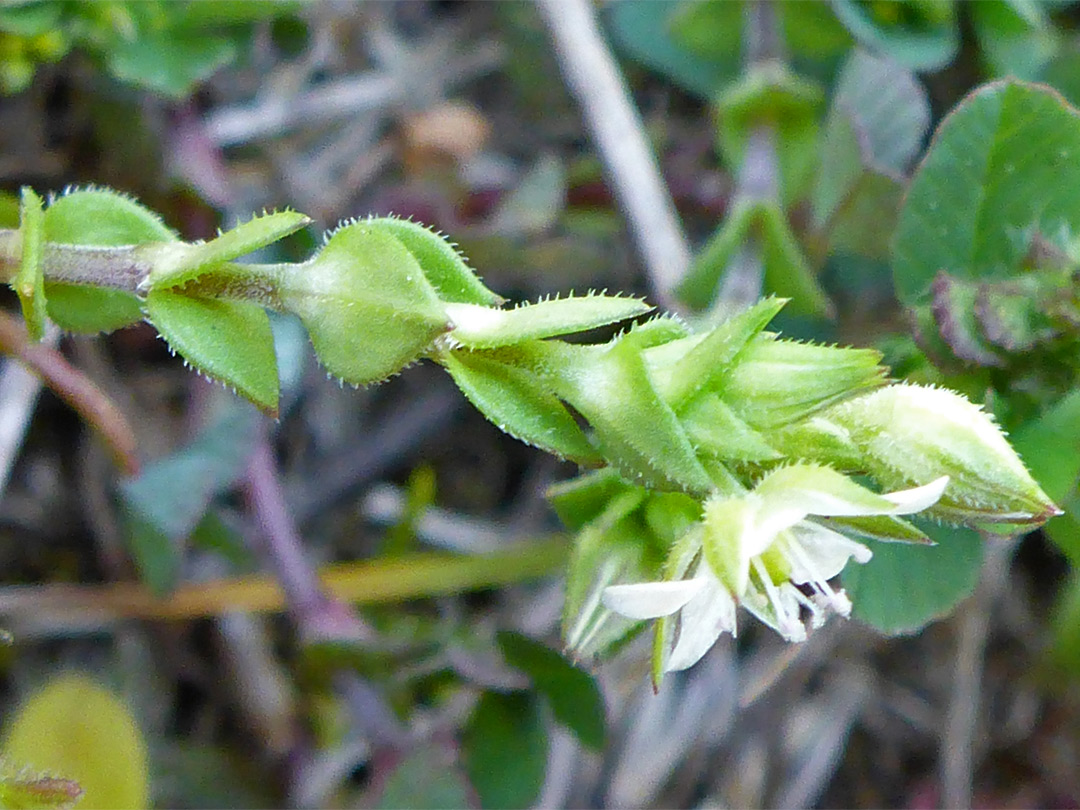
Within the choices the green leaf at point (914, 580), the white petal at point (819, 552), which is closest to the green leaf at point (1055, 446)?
the green leaf at point (914, 580)

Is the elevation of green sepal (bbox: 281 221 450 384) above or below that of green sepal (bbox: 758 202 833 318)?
above

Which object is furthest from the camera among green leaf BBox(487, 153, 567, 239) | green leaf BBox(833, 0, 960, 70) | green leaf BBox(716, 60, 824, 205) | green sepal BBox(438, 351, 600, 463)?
green leaf BBox(487, 153, 567, 239)

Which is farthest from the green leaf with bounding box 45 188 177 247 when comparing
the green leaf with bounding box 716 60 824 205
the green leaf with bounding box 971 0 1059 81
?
the green leaf with bounding box 971 0 1059 81

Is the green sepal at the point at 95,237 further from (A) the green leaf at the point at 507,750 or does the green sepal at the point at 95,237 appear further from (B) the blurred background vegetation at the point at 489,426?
(A) the green leaf at the point at 507,750

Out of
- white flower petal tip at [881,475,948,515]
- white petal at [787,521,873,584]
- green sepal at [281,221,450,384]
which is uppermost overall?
green sepal at [281,221,450,384]

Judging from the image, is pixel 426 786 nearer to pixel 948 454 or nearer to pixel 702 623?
pixel 702 623

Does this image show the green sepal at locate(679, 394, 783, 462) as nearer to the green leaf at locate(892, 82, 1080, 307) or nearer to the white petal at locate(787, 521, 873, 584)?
the white petal at locate(787, 521, 873, 584)

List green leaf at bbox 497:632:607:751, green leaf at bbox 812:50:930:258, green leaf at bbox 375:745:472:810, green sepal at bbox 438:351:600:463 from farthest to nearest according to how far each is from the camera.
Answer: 1. green leaf at bbox 812:50:930:258
2. green leaf at bbox 375:745:472:810
3. green leaf at bbox 497:632:607:751
4. green sepal at bbox 438:351:600:463
